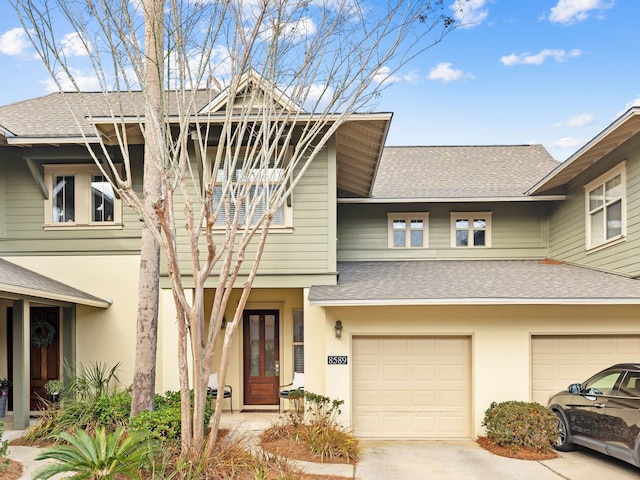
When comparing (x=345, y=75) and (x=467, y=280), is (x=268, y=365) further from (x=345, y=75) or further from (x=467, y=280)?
(x=345, y=75)

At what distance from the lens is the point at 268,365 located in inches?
561

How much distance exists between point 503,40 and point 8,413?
42.4 ft

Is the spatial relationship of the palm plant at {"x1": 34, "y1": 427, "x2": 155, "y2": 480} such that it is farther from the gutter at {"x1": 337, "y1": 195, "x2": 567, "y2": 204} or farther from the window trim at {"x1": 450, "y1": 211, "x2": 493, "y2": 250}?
the window trim at {"x1": 450, "y1": 211, "x2": 493, "y2": 250}

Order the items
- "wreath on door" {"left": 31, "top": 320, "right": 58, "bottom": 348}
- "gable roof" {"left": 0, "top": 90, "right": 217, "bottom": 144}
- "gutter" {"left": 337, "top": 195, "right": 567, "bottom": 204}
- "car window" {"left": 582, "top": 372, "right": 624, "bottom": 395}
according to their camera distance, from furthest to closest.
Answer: "gutter" {"left": 337, "top": 195, "right": 567, "bottom": 204}
"wreath on door" {"left": 31, "top": 320, "right": 58, "bottom": 348}
"gable roof" {"left": 0, "top": 90, "right": 217, "bottom": 144}
"car window" {"left": 582, "top": 372, "right": 624, "bottom": 395}

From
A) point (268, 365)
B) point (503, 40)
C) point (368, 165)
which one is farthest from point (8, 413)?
point (503, 40)

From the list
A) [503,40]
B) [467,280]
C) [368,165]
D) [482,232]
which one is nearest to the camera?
[467,280]

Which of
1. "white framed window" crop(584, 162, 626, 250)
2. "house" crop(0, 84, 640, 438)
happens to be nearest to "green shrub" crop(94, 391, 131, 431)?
"house" crop(0, 84, 640, 438)

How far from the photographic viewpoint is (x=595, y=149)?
11531mm

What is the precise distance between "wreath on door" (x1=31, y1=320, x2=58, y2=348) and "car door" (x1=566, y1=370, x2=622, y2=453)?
9.76 metres

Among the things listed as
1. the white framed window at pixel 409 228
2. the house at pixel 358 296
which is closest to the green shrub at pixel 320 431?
the house at pixel 358 296

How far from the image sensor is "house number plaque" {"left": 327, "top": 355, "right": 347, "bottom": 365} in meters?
11.3

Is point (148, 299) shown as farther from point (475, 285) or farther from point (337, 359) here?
point (475, 285)

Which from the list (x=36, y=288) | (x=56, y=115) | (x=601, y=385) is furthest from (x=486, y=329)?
(x=56, y=115)

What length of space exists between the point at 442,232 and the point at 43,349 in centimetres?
917
